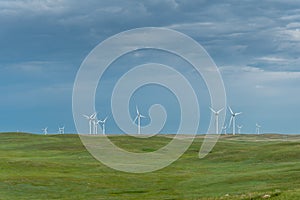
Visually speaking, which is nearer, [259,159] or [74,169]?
[74,169]

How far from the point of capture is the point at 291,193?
31.8 meters

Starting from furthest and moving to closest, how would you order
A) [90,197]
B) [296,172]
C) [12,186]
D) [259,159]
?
[259,159] → [296,172] → [12,186] → [90,197]

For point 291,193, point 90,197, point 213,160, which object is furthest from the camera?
point 213,160

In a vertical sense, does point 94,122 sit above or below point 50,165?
above

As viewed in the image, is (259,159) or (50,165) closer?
(50,165)

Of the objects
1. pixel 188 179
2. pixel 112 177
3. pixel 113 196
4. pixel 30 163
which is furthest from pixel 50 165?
pixel 113 196

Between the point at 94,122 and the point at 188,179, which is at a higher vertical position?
the point at 94,122

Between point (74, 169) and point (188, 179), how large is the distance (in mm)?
19235

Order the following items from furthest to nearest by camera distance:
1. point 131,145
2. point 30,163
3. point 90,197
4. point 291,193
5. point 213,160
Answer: point 131,145, point 213,160, point 30,163, point 90,197, point 291,193

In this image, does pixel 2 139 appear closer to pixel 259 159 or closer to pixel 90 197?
pixel 259 159

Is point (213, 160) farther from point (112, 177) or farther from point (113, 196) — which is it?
point (113, 196)

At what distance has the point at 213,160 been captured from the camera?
9081 centimetres

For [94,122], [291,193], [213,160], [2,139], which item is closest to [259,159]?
[213,160]

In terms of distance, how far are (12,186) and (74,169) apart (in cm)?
2242
